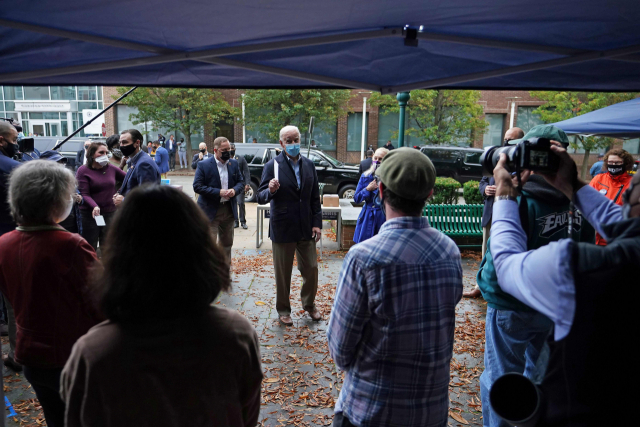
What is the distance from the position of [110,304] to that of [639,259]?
1.41 m

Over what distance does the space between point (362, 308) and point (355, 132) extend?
33.1m

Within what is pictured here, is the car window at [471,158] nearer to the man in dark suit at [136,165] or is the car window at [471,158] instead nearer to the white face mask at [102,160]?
the man in dark suit at [136,165]

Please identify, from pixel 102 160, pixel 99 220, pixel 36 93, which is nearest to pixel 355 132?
pixel 36 93

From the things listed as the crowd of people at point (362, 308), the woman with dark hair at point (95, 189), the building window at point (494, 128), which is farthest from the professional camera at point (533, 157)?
the building window at point (494, 128)

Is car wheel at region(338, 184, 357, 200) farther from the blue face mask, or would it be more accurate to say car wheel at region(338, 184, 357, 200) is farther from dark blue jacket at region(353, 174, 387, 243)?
the blue face mask

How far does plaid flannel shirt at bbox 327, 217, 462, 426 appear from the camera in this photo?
184 cm

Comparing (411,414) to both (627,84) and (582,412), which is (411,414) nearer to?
(582,412)

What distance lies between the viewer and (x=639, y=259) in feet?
3.83

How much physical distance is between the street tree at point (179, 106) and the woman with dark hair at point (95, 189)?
77.7 ft

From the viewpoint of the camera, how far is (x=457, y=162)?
20.9 m

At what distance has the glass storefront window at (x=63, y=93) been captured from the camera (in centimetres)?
3809

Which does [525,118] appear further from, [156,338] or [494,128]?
[156,338]

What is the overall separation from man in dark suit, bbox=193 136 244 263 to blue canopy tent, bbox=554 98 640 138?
15.5 feet

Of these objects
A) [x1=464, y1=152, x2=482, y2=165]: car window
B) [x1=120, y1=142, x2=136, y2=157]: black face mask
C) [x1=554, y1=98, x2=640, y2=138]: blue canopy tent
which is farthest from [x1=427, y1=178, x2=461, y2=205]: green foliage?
[x1=464, y1=152, x2=482, y2=165]: car window
